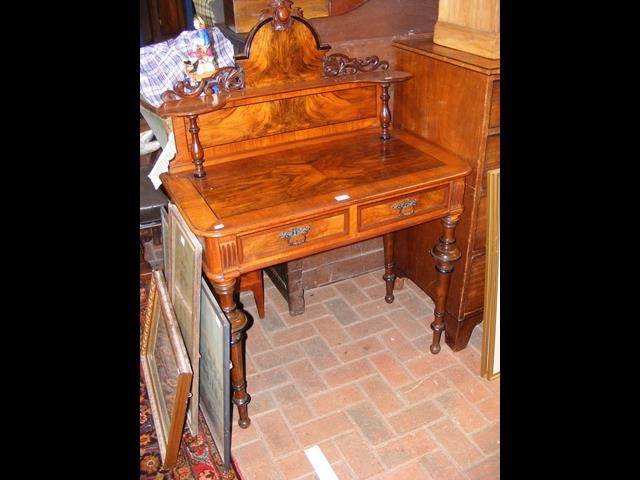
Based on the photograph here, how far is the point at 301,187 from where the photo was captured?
2.42m

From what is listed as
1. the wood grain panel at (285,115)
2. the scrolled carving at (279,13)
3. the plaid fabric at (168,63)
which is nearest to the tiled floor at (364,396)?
the wood grain panel at (285,115)

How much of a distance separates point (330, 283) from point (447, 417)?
1.28 meters

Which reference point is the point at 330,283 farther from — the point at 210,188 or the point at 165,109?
the point at 165,109

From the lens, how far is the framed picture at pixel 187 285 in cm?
233

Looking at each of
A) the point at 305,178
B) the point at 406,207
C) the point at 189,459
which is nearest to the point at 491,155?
the point at 406,207

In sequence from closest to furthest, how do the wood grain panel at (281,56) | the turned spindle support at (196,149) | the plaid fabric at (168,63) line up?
the turned spindle support at (196,149) → the wood grain panel at (281,56) → the plaid fabric at (168,63)

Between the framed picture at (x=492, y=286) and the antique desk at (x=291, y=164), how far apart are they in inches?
6.0

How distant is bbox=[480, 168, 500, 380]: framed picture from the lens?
8.48ft

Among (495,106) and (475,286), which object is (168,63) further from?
(475,286)

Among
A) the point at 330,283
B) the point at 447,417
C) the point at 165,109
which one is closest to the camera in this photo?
the point at 165,109

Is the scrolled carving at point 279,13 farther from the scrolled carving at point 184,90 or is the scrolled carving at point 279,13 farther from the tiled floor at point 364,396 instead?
the tiled floor at point 364,396

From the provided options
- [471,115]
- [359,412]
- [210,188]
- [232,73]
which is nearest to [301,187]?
[210,188]

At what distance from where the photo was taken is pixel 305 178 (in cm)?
249

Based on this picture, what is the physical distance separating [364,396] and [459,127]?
1.47m
